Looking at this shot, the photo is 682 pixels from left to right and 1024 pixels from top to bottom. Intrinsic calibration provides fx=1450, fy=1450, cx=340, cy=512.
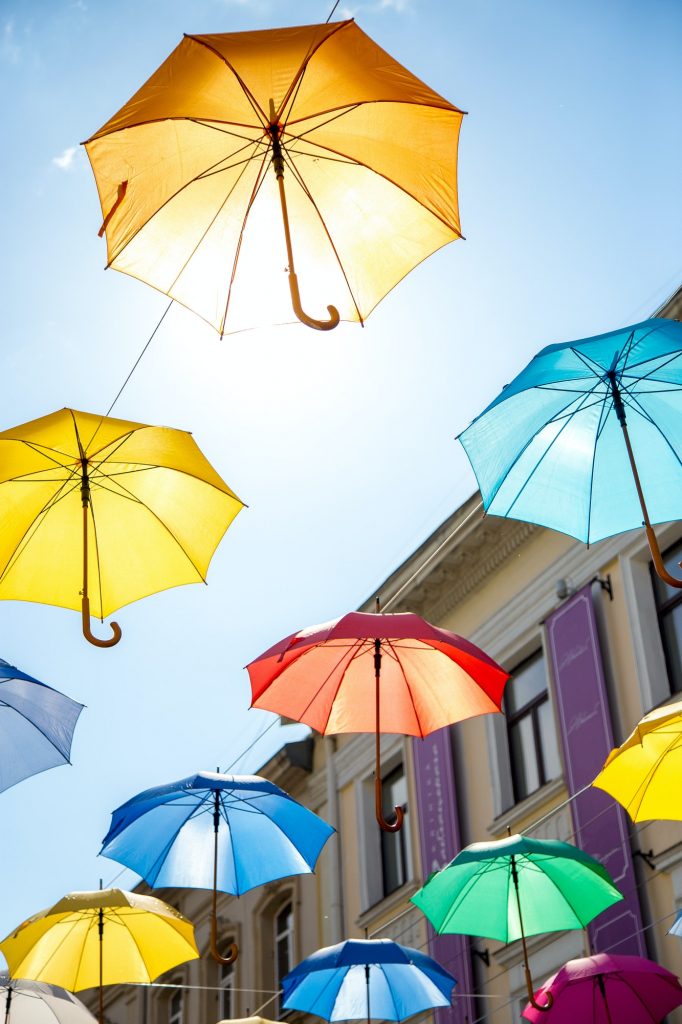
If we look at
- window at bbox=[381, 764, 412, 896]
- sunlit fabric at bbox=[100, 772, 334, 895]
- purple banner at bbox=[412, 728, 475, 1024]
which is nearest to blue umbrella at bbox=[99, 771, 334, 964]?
sunlit fabric at bbox=[100, 772, 334, 895]

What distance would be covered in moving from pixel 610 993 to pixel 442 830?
21.7ft

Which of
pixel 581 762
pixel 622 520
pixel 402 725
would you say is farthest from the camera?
pixel 581 762

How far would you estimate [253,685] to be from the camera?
37.7 feet

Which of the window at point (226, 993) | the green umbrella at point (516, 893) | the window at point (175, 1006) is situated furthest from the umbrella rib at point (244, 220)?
the window at point (175, 1006)

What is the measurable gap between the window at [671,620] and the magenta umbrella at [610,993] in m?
3.98

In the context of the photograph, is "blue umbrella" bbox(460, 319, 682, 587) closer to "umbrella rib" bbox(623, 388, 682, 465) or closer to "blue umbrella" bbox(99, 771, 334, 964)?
"umbrella rib" bbox(623, 388, 682, 465)

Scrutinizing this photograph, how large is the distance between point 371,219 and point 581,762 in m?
8.67

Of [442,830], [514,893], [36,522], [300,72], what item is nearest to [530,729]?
[442,830]

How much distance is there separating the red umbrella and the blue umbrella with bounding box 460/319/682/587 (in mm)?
1556

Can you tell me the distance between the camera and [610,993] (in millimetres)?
11844

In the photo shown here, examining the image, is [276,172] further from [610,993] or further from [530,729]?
[530,729]

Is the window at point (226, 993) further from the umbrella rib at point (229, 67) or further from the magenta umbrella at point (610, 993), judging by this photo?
the umbrella rib at point (229, 67)

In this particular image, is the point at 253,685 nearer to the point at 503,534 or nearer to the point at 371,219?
the point at 371,219

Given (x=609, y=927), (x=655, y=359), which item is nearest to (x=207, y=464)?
(x=655, y=359)
